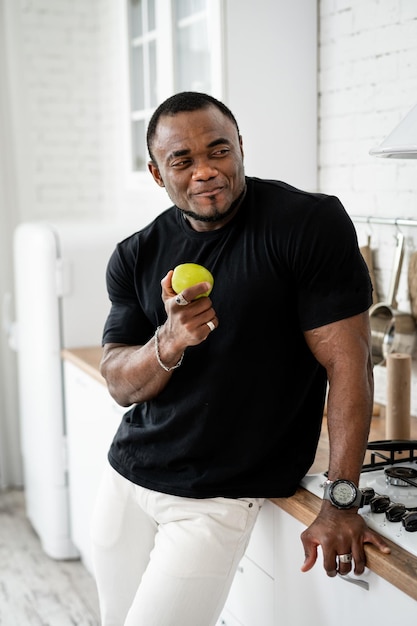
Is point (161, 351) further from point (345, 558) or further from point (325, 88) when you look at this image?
point (325, 88)

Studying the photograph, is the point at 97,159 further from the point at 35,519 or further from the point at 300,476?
the point at 300,476

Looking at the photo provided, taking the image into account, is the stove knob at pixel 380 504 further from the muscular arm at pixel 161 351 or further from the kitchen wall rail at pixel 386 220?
the kitchen wall rail at pixel 386 220

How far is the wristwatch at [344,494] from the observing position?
152cm

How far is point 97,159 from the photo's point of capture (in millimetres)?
4379

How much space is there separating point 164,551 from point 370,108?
148cm

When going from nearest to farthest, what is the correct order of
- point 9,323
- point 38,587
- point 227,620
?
point 227,620
point 38,587
point 9,323

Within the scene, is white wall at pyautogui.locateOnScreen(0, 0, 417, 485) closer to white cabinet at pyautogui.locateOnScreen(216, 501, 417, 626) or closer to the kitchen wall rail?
the kitchen wall rail

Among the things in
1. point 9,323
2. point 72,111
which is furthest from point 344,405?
point 72,111

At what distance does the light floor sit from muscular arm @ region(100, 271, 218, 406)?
1.45 metres

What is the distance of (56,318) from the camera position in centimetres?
331

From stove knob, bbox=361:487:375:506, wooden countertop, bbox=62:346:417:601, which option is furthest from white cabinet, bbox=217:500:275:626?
stove knob, bbox=361:487:375:506

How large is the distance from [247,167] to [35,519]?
1.96m

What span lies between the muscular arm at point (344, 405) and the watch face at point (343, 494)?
18 millimetres

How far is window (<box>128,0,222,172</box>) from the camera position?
2.75 meters
